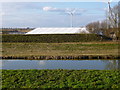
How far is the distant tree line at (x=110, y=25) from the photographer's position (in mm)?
34062

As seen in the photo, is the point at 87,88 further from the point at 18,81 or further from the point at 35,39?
the point at 35,39

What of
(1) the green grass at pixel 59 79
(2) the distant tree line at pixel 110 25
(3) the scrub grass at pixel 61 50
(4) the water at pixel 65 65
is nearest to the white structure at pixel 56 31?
(2) the distant tree line at pixel 110 25

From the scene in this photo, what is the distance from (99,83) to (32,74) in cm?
323

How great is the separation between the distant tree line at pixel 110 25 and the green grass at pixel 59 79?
23002 mm

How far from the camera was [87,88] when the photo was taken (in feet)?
27.7

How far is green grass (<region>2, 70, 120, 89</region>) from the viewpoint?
882cm

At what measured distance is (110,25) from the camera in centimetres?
3638

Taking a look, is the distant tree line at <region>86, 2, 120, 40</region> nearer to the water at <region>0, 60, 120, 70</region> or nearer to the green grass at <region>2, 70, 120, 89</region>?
the water at <region>0, 60, 120, 70</region>

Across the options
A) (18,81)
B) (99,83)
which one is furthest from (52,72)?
(99,83)

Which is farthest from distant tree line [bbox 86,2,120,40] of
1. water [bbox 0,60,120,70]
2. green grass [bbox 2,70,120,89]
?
green grass [bbox 2,70,120,89]

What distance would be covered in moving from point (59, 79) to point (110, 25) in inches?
1105

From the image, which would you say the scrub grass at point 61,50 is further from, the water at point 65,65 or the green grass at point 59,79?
the green grass at point 59,79

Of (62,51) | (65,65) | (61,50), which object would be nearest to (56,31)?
(61,50)

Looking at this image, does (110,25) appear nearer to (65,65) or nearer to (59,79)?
(65,65)
